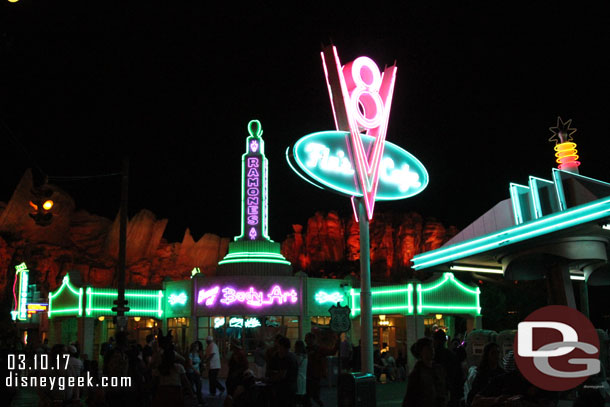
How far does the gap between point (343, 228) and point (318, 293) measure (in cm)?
4850

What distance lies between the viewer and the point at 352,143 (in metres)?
17.0

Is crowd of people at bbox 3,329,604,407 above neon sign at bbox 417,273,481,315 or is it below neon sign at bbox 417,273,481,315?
below

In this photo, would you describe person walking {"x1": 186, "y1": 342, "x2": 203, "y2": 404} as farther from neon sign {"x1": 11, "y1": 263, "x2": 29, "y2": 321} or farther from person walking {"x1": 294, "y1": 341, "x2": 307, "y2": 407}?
neon sign {"x1": 11, "y1": 263, "x2": 29, "y2": 321}

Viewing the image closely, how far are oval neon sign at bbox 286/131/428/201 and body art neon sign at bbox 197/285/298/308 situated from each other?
1247cm

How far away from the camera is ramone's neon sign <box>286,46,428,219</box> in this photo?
16625 mm

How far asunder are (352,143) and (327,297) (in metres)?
15.4

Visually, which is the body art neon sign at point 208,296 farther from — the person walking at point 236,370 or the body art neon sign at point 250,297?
the person walking at point 236,370

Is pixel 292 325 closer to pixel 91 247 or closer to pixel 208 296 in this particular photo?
pixel 208 296

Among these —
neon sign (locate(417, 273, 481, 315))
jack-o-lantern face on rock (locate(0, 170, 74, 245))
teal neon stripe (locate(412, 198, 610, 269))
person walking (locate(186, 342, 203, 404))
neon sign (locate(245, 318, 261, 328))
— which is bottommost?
person walking (locate(186, 342, 203, 404))

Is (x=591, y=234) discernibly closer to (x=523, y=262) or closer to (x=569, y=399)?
(x=523, y=262)

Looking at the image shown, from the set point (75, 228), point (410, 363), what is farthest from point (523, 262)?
point (75, 228)

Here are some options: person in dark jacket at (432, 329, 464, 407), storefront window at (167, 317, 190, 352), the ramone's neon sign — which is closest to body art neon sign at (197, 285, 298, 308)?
storefront window at (167, 317, 190, 352)

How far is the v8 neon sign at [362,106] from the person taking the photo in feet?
55.8

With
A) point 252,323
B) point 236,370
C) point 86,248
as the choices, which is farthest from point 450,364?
point 86,248
